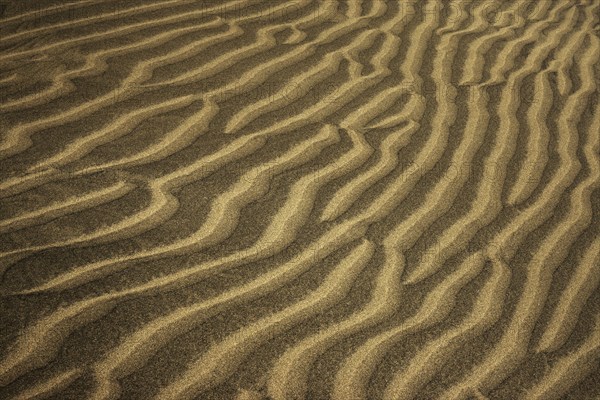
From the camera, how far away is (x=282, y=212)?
2.34 m

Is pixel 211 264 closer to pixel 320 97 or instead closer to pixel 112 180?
pixel 112 180

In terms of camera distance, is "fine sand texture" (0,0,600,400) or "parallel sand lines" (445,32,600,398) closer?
"fine sand texture" (0,0,600,400)

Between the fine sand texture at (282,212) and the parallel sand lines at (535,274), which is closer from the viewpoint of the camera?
the fine sand texture at (282,212)

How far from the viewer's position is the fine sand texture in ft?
5.97

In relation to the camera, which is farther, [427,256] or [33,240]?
[427,256]

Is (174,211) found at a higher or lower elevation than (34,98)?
lower

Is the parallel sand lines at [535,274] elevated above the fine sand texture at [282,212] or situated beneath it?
situated beneath

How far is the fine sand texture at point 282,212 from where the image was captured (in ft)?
5.97

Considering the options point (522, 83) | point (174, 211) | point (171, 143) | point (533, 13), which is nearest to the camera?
point (174, 211)

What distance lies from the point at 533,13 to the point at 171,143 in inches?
138

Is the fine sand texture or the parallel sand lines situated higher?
the fine sand texture

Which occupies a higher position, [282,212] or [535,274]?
[282,212]

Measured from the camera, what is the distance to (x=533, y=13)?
4625 mm

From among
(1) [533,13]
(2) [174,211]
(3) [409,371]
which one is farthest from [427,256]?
(1) [533,13]
